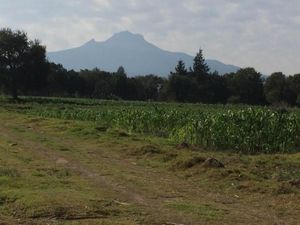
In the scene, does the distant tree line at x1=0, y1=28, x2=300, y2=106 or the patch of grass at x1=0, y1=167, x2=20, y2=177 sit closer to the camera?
the patch of grass at x1=0, y1=167, x2=20, y2=177

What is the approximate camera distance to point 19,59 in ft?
200

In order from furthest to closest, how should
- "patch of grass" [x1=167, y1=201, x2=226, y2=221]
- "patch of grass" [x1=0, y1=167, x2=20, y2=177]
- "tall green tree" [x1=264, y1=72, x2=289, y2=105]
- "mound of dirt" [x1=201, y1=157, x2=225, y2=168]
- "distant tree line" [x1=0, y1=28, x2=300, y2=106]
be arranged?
"distant tree line" [x1=0, y1=28, x2=300, y2=106] < "tall green tree" [x1=264, y1=72, x2=289, y2=105] < "mound of dirt" [x1=201, y1=157, x2=225, y2=168] < "patch of grass" [x1=0, y1=167, x2=20, y2=177] < "patch of grass" [x1=167, y1=201, x2=226, y2=221]

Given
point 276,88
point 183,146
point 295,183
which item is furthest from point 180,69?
point 295,183

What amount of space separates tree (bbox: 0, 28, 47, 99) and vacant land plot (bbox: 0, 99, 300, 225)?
42556 millimetres

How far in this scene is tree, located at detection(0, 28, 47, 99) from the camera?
6028 centimetres

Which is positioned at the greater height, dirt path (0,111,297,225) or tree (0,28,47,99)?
tree (0,28,47,99)

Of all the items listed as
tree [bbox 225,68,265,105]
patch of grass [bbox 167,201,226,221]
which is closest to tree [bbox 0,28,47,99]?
tree [bbox 225,68,265,105]

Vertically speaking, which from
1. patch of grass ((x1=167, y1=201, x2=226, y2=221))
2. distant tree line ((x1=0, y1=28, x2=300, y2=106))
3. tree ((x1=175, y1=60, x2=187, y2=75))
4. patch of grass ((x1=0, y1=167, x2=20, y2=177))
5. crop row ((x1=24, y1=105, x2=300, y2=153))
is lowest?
patch of grass ((x1=0, y1=167, x2=20, y2=177))

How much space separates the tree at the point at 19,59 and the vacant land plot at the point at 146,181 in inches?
1675

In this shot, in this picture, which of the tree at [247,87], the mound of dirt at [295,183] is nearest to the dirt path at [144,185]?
the mound of dirt at [295,183]

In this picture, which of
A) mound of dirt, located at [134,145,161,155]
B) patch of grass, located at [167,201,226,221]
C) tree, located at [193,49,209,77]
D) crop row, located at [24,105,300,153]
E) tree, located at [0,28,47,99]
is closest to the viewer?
patch of grass, located at [167,201,226,221]

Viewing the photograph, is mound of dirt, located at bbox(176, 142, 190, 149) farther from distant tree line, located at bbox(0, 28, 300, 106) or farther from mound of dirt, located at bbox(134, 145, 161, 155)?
distant tree line, located at bbox(0, 28, 300, 106)

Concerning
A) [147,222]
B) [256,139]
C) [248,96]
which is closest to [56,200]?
[147,222]

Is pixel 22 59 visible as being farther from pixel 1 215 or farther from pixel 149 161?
pixel 1 215
